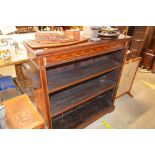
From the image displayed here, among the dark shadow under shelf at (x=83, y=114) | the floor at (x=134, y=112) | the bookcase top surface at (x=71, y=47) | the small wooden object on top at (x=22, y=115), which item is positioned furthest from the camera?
the floor at (x=134, y=112)

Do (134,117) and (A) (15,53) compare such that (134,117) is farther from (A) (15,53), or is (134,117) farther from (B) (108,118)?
(A) (15,53)

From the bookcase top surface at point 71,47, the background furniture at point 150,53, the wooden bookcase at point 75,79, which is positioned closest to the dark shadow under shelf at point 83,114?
the wooden bookcase at point 75,79

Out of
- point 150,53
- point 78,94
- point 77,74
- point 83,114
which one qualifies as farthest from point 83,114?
point 150,53

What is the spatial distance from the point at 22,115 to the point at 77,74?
0.77m

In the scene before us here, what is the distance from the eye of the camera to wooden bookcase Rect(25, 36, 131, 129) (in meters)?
1.28

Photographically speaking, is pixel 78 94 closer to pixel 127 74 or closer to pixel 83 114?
pixel 83 114

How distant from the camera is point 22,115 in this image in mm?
1536

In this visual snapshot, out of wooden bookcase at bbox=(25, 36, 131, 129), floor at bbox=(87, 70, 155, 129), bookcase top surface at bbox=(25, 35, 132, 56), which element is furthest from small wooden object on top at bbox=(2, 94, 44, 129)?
floor at bbox=(87, 70, 155, 129)

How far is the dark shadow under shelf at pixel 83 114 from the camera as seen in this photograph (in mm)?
1949

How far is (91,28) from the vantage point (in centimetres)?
155

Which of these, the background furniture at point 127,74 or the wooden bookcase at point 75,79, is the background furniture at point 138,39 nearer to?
the background furniture at point 127,74

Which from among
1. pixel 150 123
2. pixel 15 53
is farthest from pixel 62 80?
pixel 150 123
